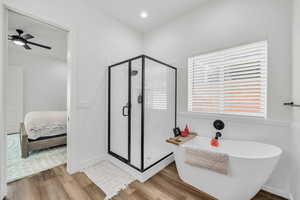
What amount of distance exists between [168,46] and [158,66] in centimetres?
78

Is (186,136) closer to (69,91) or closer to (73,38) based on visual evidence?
(69,91)

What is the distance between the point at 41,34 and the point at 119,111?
3.05 m

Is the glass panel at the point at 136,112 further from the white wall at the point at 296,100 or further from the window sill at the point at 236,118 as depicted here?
the white wall at the point at 296,100

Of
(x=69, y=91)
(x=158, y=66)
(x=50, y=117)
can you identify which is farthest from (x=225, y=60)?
(x=50, y=117)

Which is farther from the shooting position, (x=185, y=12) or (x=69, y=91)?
(x=185, y=12)

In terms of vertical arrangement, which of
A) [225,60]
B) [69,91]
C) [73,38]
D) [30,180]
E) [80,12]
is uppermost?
[80,12]

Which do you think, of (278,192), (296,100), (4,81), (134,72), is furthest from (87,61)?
(278,192)

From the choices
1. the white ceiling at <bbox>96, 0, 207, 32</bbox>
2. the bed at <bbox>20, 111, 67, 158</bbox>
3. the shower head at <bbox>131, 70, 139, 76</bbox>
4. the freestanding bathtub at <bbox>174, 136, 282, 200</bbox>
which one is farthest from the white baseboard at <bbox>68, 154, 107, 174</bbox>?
the white ceiling at <bbox>96, 0, 207, 32</bbox>

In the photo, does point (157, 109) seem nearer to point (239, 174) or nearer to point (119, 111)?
point (119, 111)

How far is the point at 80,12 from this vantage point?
6.60ft

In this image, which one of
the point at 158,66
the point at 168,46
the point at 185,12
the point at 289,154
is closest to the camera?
the point at 289,154

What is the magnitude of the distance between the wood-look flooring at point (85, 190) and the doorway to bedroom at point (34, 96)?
1.11 feet

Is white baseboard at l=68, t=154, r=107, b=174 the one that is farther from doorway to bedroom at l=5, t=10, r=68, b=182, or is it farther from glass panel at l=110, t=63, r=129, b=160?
doorway to bedroom at l=5, t=10, r=68, b=182

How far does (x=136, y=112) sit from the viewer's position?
1936 millimetres
